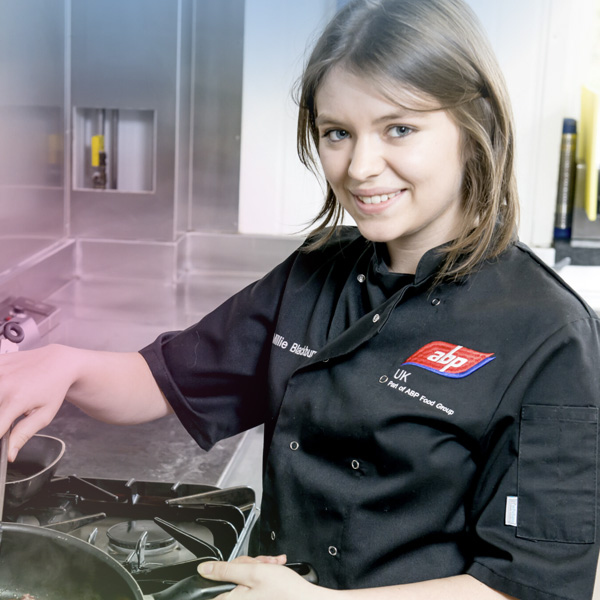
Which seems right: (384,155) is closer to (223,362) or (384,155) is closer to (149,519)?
(223,362)

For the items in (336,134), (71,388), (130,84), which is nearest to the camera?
(336,134)

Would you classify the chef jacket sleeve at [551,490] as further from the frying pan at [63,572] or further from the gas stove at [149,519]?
the gas stove at [149,519]

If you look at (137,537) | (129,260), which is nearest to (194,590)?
(137,537)

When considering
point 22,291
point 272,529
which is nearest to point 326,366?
point 272,529

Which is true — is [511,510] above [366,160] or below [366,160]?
below

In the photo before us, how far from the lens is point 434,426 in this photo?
0.78 metres

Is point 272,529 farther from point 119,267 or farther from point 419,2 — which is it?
point 119,267

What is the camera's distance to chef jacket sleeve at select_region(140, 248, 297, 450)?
39.0 inches

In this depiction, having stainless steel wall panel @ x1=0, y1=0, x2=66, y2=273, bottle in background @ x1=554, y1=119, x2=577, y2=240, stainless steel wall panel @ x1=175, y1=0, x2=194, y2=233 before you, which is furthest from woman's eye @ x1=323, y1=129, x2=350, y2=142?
bottle in background @ x1=554, y1=119, x2=577, y2=240

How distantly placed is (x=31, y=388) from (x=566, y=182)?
58.7 inches

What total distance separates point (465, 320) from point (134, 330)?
85cm

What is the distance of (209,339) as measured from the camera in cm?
101

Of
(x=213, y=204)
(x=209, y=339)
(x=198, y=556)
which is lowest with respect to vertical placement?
(x=198, y=556)

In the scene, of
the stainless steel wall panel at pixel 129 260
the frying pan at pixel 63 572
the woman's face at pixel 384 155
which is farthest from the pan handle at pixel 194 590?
the stainless steel wall panel at pixel 129 260
